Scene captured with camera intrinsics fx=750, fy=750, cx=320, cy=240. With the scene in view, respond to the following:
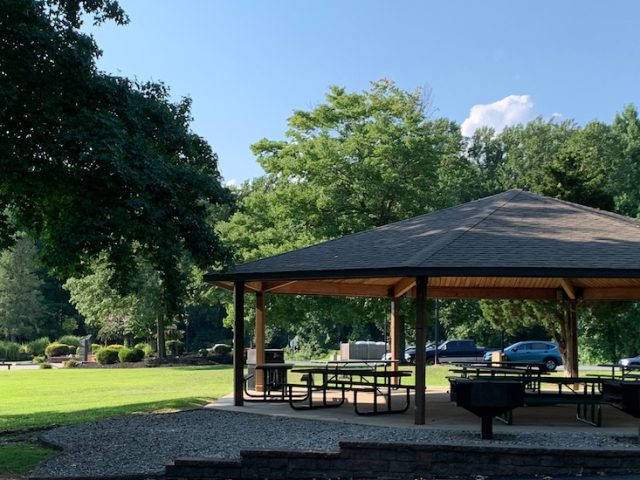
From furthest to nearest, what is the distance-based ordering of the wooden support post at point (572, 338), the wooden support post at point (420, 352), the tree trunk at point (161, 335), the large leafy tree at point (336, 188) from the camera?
the tree trunk at point (161, 335)
the large leafy tree at point (336, 188)
the wooden support post at point (572, 338)
the wooden support post at point (420, 352)

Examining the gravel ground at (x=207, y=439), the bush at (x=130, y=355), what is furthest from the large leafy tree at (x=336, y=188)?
the gravel ground at (x=207, y=439)

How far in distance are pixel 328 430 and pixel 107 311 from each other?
35.4 meters

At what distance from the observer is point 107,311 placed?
44.4m

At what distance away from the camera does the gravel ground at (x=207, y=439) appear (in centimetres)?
945

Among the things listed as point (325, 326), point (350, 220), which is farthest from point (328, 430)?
point (325, 326)

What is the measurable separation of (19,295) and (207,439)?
53.7 metres

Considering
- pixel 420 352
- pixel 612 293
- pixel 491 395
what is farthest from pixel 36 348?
pixel 491 395

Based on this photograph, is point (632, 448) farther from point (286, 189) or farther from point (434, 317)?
point (434, 317)

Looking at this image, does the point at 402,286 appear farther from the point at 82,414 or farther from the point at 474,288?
the point at 82,414

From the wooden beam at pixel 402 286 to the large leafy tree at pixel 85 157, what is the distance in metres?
6.24

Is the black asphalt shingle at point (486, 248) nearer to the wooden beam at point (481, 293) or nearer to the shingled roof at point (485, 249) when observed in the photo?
the shingled roof at point (485, 249)

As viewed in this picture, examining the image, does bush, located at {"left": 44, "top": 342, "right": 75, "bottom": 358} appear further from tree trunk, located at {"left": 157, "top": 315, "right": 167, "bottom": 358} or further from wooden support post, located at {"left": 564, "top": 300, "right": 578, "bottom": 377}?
wooden support post, located at {"left": 564, "top": 300, "right": 578, "bottom": 377}

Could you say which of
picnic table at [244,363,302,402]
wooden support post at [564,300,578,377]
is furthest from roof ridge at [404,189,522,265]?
wooden support post at [564,300,578,377]

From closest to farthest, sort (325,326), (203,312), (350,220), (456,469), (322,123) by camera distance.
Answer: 1. (456,469)
2. (350,220)
3. (322,123)
4. (325,326)
5. (203,312)
